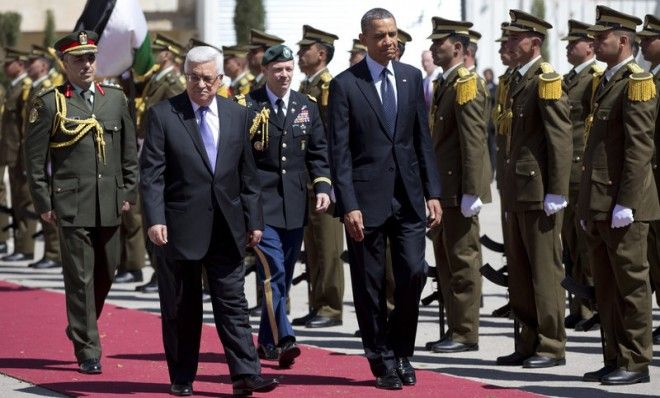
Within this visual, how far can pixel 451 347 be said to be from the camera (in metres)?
11.2

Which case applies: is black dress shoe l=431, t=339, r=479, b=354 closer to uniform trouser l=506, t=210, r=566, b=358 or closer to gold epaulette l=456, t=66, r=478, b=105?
uniform trouser l=506, t=210, r=566, b=358

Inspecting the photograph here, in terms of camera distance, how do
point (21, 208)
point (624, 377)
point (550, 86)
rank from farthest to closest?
point (21, 208), point (550, 86), point (624, 377)

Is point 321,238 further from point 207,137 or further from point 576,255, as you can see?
point 207,137

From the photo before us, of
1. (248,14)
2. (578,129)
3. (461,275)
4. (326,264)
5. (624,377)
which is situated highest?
(248,14)

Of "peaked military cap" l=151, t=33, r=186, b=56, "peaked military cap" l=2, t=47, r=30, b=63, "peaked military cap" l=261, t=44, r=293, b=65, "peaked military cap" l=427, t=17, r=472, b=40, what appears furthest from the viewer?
"peaked military cap" l=2, t=47, r=30, b=63

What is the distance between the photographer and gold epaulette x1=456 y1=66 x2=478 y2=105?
11.1 meters

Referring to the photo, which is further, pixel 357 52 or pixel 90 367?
pixel 357 52

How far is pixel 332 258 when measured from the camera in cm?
1293

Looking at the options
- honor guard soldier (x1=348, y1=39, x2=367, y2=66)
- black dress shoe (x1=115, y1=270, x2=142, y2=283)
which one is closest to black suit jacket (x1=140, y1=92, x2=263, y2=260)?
honor guard soldier (x1=348, y1=39, x2=367, y2=66)

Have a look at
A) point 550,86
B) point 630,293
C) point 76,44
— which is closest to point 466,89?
point 550,86

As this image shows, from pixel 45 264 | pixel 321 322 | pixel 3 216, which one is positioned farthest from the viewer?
pixel 3 216

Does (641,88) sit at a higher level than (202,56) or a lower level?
lower

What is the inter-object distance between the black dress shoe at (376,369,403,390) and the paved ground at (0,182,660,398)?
0.62m

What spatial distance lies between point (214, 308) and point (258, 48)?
5.52 metres
